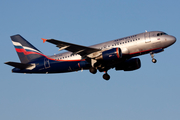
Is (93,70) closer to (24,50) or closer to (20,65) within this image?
(20,65)

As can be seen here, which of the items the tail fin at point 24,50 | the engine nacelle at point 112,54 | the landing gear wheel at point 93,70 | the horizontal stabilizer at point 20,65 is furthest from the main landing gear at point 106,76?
the horizontal stabilizer at point 20,65

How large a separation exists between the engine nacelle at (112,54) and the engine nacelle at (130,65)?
23.0 feet

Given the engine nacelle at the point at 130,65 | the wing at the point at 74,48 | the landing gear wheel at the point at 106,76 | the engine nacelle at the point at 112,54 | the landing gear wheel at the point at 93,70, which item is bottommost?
the landing gear wheel at the point at 106,76

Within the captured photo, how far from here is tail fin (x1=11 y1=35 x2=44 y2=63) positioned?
49531 mm

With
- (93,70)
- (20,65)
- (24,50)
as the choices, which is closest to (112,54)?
(93,70)

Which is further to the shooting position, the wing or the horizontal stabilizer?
the horizontal stabilizer

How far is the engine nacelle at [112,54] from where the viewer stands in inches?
1622

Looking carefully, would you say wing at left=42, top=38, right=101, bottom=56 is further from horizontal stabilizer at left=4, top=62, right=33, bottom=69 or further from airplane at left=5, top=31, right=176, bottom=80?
horizontal stabilizer at left=4, top=62, right=33, bottom=69

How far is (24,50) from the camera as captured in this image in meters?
50.6

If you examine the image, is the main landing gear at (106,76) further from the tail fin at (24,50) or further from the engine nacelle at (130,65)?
the tail fin at (24,50)

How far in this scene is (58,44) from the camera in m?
40.5

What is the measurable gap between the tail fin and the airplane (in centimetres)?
20

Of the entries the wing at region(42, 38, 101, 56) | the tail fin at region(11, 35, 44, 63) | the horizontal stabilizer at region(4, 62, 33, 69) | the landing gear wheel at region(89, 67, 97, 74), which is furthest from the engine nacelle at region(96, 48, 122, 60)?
the horizontal stabilizer at region(4, 62, 33, 69)

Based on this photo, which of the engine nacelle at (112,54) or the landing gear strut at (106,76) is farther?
the landing gear strut at (106,76)
